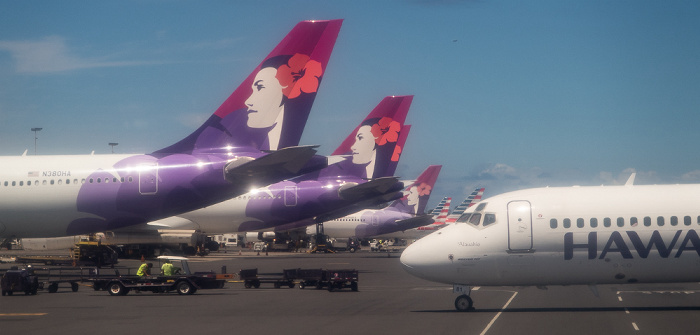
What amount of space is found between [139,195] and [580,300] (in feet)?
67.6

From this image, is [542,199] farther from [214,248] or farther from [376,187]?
[214,248]

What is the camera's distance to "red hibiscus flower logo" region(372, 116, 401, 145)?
58188 millimetres

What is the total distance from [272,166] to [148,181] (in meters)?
6.69

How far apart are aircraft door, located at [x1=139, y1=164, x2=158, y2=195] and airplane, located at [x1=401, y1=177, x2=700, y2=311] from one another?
52.5ft

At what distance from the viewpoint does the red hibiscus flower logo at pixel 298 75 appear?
3597 cm

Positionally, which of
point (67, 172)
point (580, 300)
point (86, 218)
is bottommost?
point (580, 300)

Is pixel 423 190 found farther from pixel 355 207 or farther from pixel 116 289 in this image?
pixel 116 289

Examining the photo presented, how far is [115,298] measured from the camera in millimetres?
31469

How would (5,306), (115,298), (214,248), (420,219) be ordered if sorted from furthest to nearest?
(420,219), (214,248), (115,298), (5,306)

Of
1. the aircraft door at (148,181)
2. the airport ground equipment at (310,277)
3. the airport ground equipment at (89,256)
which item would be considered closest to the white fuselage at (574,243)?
the airport ground equipment at (310,277)

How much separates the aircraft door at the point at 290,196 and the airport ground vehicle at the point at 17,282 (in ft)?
77.8

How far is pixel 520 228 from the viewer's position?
24625mm

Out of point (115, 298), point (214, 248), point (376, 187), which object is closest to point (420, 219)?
point (214, 248)

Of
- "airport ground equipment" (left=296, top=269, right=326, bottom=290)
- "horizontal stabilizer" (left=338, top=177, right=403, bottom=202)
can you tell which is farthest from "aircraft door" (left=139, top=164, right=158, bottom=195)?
"horizontal stabilizer" (left=338, top=177, right=403, bottom=202)
